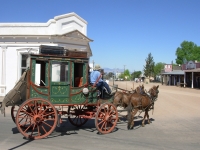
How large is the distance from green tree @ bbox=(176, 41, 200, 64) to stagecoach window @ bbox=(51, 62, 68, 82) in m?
78.4

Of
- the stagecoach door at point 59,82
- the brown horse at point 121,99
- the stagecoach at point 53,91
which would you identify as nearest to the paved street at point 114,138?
the stagecoach at point 53,91

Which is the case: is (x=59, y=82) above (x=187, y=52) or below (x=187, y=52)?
below

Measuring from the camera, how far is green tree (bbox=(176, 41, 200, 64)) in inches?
3184

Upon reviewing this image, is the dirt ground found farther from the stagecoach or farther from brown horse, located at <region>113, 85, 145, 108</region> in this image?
the stagecoach

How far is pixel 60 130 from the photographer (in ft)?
28.1

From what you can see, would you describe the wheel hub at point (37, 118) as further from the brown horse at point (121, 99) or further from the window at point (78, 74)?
the brown horse at point (121, 99)

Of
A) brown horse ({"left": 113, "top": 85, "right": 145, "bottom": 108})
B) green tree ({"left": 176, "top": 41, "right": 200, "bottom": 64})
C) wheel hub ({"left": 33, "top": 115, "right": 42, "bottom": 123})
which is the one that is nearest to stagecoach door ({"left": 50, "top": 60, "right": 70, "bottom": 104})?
wheel hub ({"left": 33, "top": 115, "right": 42, "bottom": 123})

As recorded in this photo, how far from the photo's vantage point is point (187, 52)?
8275 centimetres

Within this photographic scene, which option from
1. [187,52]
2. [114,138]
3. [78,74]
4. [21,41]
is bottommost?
[114,138]

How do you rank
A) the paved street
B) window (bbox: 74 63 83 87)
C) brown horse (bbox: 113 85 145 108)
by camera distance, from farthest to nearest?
brown horse (bbox: 113 85 145 108) < window (bbox: 74 63 83 87) < the paved street

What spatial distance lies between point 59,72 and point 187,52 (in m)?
81.2

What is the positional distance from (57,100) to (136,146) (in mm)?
2628

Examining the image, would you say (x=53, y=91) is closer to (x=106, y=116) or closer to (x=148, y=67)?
(x=106, y=116)

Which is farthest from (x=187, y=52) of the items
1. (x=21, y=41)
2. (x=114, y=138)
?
(x=114, y=138)
